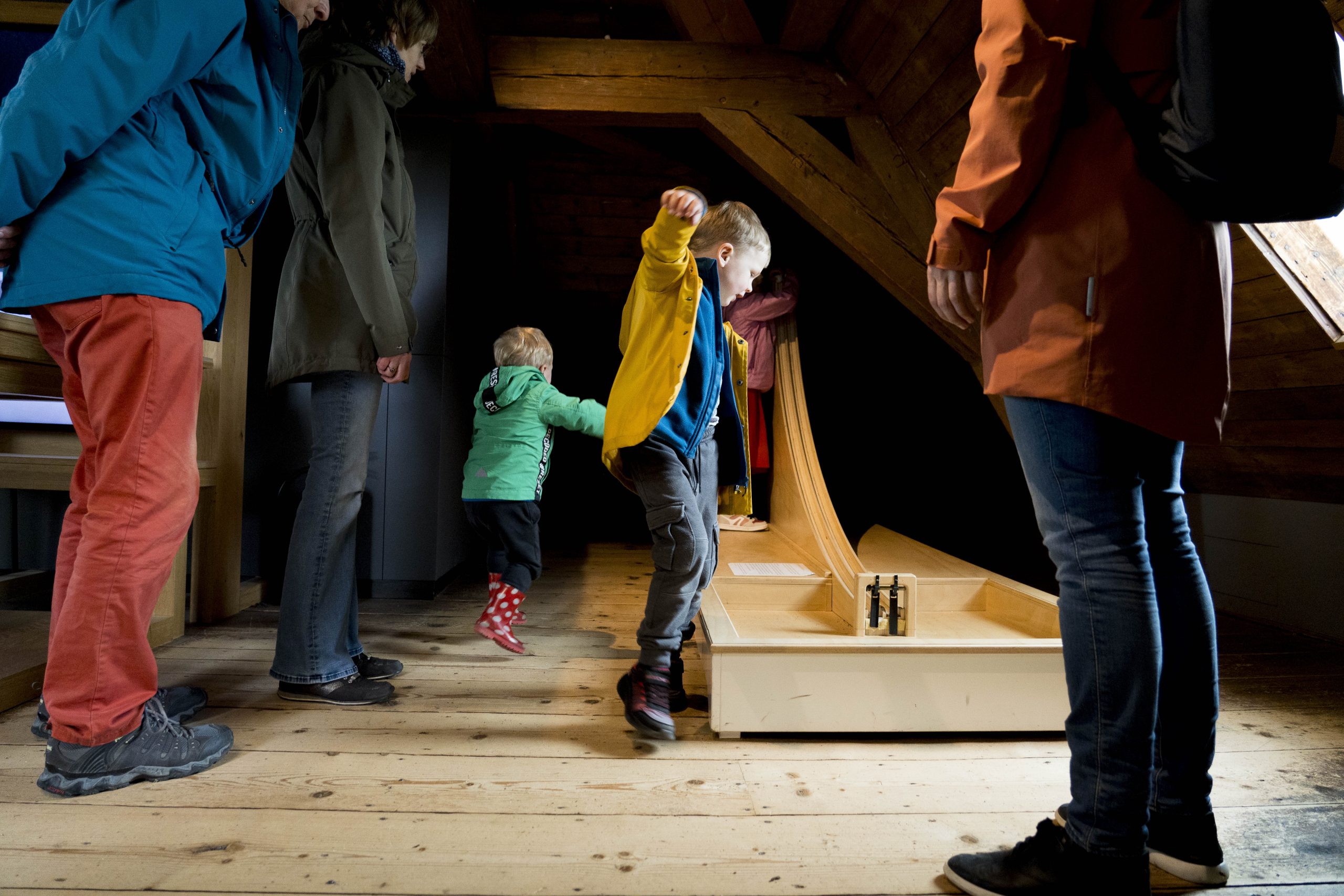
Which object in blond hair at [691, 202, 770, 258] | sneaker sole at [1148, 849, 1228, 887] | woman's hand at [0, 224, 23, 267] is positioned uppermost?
blond hair at [691, 202, 770, 258]

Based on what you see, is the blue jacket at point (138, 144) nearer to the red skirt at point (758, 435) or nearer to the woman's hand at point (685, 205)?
the woman's hand at point (685, 205)

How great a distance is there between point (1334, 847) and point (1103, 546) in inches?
26.4

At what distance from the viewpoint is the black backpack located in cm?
71

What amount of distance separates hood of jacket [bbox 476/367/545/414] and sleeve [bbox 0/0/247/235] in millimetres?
1199

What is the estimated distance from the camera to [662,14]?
3.21m

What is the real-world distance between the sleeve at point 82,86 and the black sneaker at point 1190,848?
160 centimetres

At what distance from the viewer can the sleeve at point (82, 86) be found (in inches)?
38.5

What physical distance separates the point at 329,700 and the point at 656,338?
1.02 meters

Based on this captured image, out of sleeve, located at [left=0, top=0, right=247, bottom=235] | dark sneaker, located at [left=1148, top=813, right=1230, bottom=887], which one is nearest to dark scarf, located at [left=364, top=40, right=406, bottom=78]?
sleeve, located at [left=0, top=0, right=247, bottom=235]

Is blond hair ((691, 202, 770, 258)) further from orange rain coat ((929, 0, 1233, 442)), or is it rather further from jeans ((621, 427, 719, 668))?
orange rain coat ((929, 0, 1233, 442))

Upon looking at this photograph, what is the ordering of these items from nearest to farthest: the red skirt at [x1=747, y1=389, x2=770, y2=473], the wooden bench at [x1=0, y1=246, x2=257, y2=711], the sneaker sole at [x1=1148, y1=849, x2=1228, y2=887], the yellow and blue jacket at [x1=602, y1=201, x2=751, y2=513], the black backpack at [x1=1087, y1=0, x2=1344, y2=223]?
1. the black backpack at [x1=1087, y1=0, x2=1344, y2=223]
2. the sneaker sole at [x1=1148, y1=849, x2=1228, y2=887]
3. the yellow and blue jacket at [x1=602, y1=201, x2=751, y2=513]
4. the wooden bench at [x1=0, y1=246, x2=257, y2=711]
5. the red skirt at [x1=747, y1=389, x2=770, y2=473]

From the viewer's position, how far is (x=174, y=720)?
1.29 metres

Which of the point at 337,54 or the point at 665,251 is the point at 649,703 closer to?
the point at 665,251

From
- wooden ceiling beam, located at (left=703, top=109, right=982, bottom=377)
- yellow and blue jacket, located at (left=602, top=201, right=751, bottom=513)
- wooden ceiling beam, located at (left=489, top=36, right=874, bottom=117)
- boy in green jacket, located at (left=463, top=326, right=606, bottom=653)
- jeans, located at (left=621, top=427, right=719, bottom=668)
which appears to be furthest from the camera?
wooden ceiling beam, located at (left=489, top=36, right=874, bottom=117)
